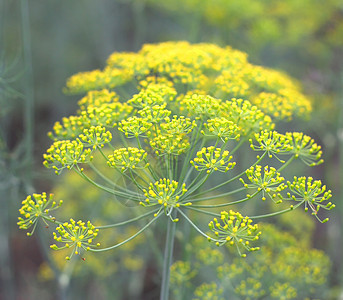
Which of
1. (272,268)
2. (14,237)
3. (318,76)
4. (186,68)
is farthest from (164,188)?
(14,237)

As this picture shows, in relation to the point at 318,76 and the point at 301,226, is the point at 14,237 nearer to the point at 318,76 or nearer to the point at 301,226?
the point at 301,226

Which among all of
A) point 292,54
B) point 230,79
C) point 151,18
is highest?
point 151,18

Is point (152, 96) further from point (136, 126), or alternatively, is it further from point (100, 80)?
point (100, 80)

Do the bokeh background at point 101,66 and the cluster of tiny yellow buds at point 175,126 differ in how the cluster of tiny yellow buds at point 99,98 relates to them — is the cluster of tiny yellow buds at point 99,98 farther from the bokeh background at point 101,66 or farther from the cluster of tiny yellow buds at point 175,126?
the bokeh background at point 101,66

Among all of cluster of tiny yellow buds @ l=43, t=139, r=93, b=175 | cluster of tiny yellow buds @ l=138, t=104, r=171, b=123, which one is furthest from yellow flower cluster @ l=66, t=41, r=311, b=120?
cluster of tiny yellow buds @ l=43, t=139, r=93, b=175

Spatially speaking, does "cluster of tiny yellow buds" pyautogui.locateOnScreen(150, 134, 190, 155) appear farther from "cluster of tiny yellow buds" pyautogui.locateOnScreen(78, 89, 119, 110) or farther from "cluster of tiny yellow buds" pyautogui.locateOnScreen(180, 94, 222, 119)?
"cluster of tiny yellow buds" pyautogui.locateOnScreen(78, 89, 119, 110)

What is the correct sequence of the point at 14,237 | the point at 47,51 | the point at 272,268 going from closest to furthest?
1. the point at 272,268
2. the point at 14,237
3. the point at 47,51

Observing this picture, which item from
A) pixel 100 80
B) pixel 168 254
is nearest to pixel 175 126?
pixel 168 254

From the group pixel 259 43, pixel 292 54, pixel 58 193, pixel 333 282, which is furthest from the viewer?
pixel 292 54
